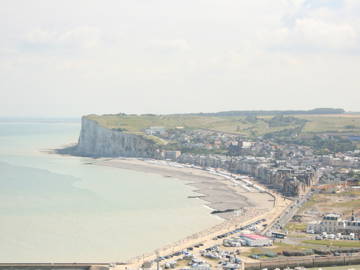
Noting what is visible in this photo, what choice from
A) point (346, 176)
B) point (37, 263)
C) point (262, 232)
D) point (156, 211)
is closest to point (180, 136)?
point (346, 176)

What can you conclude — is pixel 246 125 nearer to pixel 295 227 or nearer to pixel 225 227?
pixel 225 227

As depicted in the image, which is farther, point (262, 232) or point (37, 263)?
point (262, 232)

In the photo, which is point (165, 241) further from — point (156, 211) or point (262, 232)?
point (156, 211)

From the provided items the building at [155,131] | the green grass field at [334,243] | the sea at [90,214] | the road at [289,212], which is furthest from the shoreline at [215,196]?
the building at [155,131]

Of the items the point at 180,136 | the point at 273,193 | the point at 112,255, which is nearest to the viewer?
the point at 112,255

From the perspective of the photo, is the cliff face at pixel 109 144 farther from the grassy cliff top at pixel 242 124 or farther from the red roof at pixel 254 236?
the red roof at pixel 254 236

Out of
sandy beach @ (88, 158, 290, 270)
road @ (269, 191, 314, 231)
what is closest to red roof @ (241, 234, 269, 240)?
sandy beach @ (88, 158, 290, 270)

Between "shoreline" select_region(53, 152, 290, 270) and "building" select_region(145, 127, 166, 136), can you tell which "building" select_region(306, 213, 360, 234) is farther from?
"building" select_region(145, 127, 166, 136)
